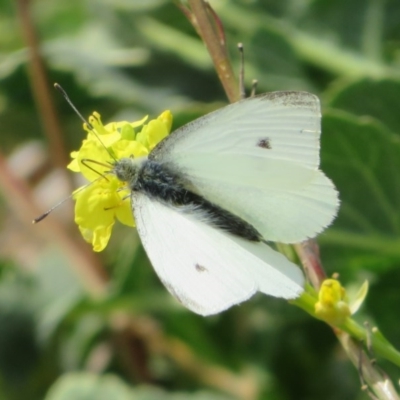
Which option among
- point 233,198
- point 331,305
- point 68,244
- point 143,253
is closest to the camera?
point 331,305

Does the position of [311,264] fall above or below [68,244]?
above

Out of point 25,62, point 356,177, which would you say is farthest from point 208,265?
point 25,62

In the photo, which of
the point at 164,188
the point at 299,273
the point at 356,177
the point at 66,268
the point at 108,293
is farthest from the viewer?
the point at 66,268

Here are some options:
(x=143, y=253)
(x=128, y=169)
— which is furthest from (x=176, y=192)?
(x=143, y=253)

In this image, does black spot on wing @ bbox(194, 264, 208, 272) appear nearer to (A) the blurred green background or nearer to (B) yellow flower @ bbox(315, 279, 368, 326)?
(B) yellow flower @ bbox(315, 279, 368, 326)

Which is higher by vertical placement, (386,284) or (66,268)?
(386,284)

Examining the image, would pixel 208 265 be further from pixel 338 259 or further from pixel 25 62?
pixel 25 62

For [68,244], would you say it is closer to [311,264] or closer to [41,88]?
[41,88]

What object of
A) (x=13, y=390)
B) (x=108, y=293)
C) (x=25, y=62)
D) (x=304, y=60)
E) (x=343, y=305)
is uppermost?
(x=343, y=305)

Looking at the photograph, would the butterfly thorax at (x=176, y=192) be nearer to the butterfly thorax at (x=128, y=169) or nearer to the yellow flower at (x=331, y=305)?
the butterfly thorax at (x=128, y=169)
